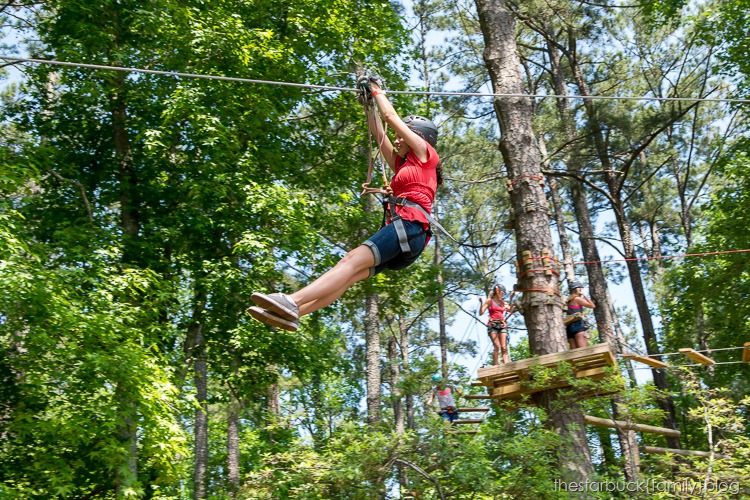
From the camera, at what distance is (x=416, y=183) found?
4.27 metres

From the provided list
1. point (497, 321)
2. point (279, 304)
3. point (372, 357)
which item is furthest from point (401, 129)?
point (372, 357)

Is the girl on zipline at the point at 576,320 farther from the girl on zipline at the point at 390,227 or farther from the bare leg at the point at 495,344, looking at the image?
the girl on zipline at the point at 390,227

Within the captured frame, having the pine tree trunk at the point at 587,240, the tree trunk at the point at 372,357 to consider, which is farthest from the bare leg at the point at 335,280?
the pine tree trunk at the point at 587,240

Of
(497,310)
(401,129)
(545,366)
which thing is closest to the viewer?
(401,129)

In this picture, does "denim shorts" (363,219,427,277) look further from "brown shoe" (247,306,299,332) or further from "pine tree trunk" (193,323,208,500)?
"pine tree trunk" (193,323,208,500)

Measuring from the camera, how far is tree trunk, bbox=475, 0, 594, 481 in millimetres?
6371

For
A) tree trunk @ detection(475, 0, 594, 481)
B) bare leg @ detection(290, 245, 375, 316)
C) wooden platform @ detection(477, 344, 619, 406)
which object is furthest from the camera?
tree trunk @ detection(475, 0, 594, 481)

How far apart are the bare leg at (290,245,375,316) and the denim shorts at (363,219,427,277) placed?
0.16 feet

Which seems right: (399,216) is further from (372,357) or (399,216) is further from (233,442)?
(233,442)

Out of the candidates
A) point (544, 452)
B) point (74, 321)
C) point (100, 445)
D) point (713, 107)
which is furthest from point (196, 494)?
point (713, 107)

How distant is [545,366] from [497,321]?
278 centimetres

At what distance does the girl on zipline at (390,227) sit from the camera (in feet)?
12.4

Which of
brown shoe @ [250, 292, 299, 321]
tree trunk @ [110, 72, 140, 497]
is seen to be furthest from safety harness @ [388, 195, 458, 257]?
tree trunk @ [110, 72, 140, 497]

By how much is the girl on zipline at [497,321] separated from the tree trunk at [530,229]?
1978 millimetres
